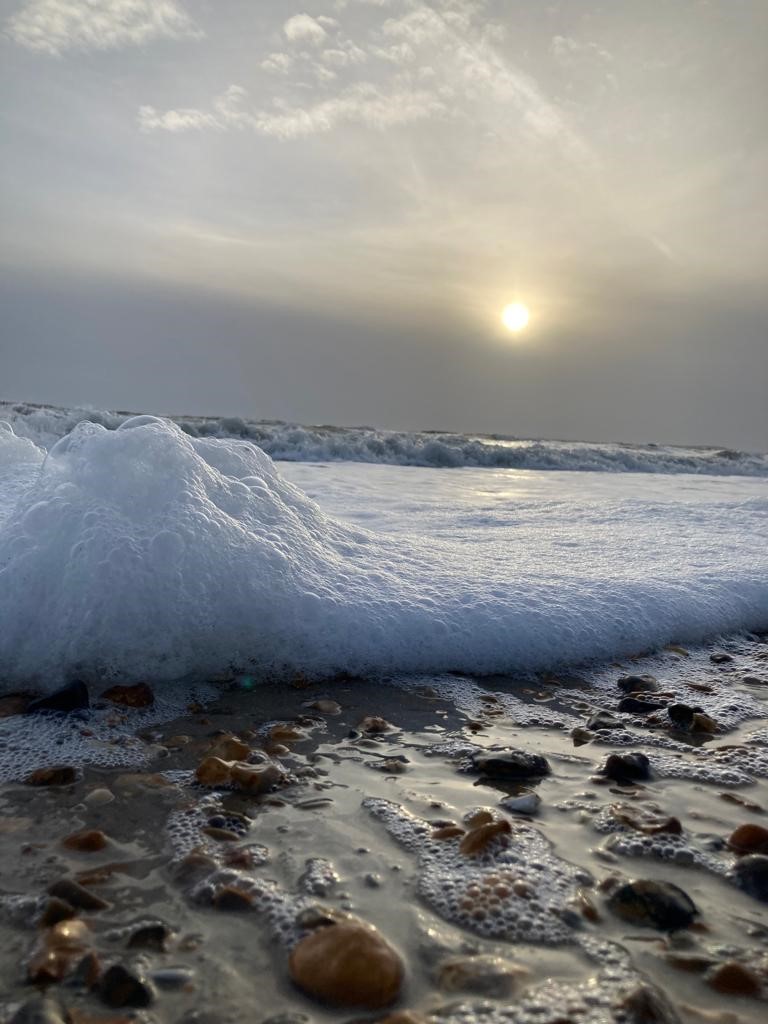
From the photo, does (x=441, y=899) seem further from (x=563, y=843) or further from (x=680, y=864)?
(x=680, y=864)

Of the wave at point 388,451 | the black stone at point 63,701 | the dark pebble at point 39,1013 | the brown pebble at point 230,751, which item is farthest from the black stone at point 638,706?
the wave at point 388,451

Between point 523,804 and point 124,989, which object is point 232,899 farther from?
point 523,804

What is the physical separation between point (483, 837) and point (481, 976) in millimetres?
403

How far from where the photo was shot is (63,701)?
7.64ft

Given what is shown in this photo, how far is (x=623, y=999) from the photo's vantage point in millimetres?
1170

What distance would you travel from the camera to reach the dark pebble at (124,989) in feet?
3.71

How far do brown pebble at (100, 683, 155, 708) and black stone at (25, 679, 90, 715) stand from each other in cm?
8

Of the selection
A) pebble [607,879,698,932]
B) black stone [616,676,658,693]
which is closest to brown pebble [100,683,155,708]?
pebble [607,879,698,932]

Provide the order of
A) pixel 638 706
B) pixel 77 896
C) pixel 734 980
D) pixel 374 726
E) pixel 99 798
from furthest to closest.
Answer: pixel 638 706 → pixel 374 726 → pixel 99 798 → pixel 77 896 → pixel 734 980

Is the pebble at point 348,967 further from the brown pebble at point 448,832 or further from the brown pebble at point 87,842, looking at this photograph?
the brown pebble at point 87,842

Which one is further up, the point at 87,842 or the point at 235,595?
the point at 235,595

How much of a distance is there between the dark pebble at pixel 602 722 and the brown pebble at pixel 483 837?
0.81 metres

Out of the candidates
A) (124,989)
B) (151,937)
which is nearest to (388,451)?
(151,937)

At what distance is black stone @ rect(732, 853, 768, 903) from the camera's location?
→ 148cm
